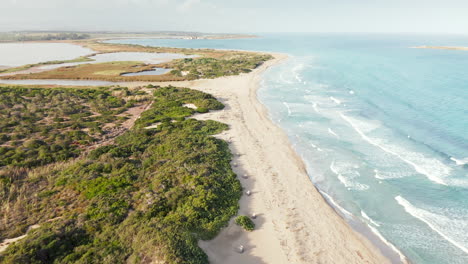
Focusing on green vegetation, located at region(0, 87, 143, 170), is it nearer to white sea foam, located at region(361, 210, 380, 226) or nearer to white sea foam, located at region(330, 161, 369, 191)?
white sea foam, located at region(330, 161, 369, 191)

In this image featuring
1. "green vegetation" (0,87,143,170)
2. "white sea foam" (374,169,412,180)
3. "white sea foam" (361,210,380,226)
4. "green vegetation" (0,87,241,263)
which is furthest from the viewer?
"green vegetation" (0,87,143,170)

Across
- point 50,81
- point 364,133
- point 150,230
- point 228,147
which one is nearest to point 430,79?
point 364,133

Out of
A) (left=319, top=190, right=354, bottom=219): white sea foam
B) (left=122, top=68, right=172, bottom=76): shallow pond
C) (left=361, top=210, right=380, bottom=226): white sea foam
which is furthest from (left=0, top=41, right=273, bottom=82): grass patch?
(left=361, top=210, right=380, bottom=226): white sea foam

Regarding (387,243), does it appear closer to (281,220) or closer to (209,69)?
(281,220)

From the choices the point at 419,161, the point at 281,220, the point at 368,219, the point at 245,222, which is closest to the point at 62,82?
the point at 245,222

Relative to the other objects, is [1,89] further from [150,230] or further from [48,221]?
[150,230]

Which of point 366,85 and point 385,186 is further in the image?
point 366,85

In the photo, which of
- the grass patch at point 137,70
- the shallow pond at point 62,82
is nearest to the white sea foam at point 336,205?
the grass patch at point 137,70
